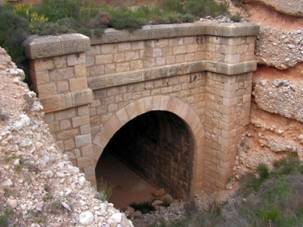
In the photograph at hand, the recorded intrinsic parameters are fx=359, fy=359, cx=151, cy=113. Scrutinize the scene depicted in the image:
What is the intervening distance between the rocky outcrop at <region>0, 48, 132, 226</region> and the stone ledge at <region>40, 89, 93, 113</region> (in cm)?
151

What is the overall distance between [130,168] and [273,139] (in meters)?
4.41

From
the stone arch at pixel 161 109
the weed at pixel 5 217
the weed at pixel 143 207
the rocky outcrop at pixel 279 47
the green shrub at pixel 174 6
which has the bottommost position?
the weed at pixel 143 207

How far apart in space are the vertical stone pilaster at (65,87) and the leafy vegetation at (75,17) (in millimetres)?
285

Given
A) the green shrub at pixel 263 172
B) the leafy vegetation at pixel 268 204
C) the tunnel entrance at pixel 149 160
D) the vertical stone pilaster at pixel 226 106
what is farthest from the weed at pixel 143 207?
the green shrub at pixel 263 172

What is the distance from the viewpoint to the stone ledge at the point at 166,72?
6.32 metres

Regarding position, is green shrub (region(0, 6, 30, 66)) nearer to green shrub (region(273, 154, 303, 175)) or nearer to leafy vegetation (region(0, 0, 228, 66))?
leafy vegetation (region(0, 0, 228, 66))

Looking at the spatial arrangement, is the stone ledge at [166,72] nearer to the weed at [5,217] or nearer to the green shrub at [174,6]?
the green shrub at [174,6]

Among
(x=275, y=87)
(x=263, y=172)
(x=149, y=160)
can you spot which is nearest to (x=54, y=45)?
(x=275, y=87)

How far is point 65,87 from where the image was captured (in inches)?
211

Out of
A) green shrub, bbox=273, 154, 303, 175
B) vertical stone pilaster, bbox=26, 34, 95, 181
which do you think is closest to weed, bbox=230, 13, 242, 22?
green shrub, bbox=273, 154, 303, 175

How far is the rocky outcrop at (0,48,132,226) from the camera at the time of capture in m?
2.68

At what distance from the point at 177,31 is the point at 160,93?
50.4 inches

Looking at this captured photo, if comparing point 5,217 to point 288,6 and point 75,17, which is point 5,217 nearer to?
point 75,17

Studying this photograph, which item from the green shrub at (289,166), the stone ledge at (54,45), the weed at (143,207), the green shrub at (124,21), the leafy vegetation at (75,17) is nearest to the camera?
the stone ledge at (54,45)
